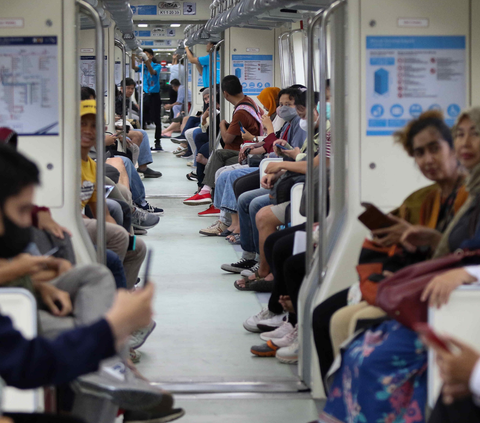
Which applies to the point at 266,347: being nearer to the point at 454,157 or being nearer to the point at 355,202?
the point at 355,202

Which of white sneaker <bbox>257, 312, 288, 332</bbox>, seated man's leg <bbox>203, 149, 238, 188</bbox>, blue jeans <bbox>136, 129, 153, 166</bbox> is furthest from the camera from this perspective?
blue jeans <bbox>136, 129, 153, 166</bbox>

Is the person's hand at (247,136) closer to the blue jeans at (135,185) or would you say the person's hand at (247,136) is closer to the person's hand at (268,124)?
the person's hand at (268,124)

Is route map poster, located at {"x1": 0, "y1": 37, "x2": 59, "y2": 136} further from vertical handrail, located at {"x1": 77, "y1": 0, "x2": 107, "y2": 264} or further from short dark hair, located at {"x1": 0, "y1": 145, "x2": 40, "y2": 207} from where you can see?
short dark hair, located at {"x1": 0, "y1": 145, "x2": 40, "y2": 207}

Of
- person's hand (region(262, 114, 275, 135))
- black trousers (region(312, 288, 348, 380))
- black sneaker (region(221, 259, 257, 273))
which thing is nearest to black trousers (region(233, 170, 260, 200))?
person's hand (region(262, 114, 275, 135))

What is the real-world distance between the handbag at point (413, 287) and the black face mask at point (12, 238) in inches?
44.8

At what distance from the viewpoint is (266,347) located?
3836mm

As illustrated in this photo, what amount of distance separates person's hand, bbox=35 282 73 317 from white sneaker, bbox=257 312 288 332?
203cm

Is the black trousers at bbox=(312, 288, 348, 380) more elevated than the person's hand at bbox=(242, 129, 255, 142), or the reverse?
the person's hand at bbox=(242, 129, 255, 142)

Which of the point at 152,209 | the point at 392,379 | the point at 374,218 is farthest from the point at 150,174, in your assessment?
the point at 392,379

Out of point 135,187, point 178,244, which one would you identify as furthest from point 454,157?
point 135,187

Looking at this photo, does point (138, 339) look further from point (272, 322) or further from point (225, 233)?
point (225, 233)

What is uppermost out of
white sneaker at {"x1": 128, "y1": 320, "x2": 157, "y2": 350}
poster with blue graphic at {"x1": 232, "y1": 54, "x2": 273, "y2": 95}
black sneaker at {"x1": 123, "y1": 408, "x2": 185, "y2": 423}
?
poster with blue graphic at {"x1": 232, "y1": 54, "x2": 273, "y2": 95}

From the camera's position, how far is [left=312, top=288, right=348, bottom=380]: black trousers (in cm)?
286

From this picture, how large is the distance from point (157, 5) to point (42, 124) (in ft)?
24.1
